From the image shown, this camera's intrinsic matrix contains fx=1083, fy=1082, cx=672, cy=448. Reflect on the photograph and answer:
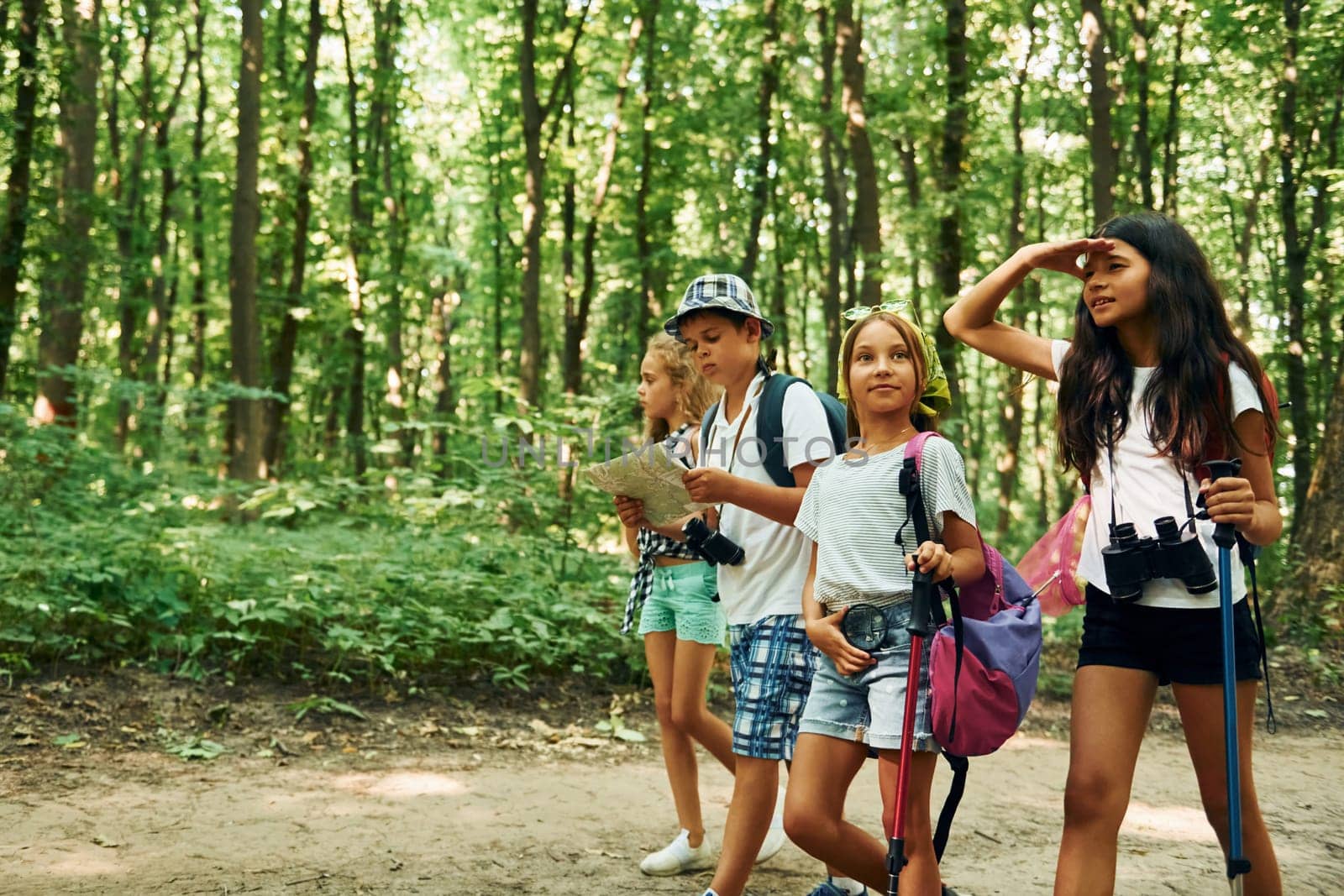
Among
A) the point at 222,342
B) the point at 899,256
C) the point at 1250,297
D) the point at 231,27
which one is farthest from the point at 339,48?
the point at 1250,297

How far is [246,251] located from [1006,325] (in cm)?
1249

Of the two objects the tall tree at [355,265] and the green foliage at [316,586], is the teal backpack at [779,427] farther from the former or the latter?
the tall tree at [355,265]

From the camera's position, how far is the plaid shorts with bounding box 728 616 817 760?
355 cm

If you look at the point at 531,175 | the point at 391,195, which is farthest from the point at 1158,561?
the point at 391,195

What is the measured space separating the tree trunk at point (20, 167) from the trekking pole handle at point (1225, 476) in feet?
39.2

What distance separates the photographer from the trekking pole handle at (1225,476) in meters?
2.77

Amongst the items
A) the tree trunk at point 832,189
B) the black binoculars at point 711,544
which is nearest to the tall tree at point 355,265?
the tree trunk at point 832,189

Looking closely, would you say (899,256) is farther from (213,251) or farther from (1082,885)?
(213,251)

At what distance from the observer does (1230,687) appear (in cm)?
276

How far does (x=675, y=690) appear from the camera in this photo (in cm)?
431

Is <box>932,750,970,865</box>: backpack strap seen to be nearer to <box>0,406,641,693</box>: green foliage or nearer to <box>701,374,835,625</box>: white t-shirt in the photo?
<box>701,374,835,625</box>: white t-shirt

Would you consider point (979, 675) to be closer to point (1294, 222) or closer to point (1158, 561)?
point (1158, 561)

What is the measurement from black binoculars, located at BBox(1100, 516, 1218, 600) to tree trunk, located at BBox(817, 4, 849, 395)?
12.1 m

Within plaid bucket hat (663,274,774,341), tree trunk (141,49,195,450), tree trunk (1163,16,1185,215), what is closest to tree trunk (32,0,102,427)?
tree trunk (141,49,195,450)
